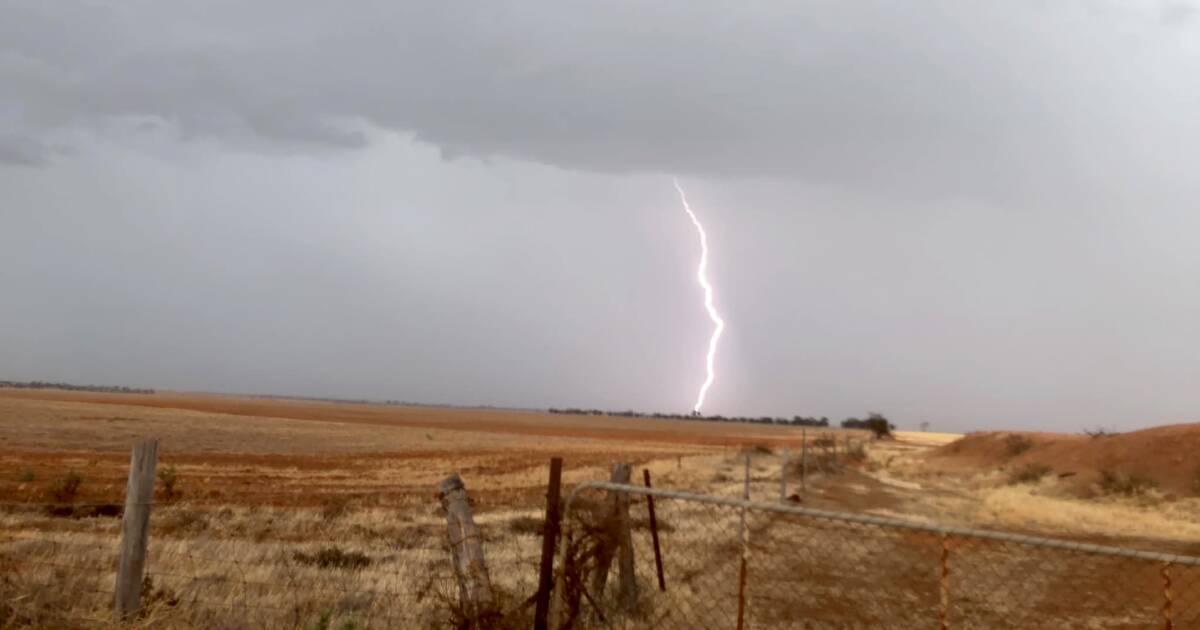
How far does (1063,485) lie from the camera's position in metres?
39.0

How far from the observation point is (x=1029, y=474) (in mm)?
42906

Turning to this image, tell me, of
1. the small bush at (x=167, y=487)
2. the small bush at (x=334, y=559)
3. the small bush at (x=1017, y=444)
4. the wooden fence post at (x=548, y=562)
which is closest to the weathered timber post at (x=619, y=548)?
the wooden fence post at (x=548, y=562)

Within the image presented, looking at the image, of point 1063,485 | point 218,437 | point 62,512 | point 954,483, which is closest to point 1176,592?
point 62,512

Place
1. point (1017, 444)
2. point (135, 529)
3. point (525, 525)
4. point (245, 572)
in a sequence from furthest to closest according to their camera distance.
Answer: point (1017, 444), point (525, 525), point (245, 572), point (135, 529)

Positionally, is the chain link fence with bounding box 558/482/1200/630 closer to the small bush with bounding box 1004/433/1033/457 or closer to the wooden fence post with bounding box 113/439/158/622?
the wooden fence post with bounding box 113/439/158/622

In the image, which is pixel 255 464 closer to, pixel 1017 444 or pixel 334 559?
pixel 334 559

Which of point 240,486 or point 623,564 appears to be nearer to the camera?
point 623,564

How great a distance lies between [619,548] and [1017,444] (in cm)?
5882

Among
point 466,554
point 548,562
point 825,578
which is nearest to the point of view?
point 548,562

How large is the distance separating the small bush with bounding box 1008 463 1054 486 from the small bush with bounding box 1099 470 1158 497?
16.9 ft

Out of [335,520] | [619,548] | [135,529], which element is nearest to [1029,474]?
[335,520]

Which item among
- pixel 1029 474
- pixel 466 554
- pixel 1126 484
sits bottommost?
pixel 1029 474

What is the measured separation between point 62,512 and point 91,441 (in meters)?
30.3

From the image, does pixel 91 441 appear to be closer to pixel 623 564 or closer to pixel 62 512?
pixel 62 512
